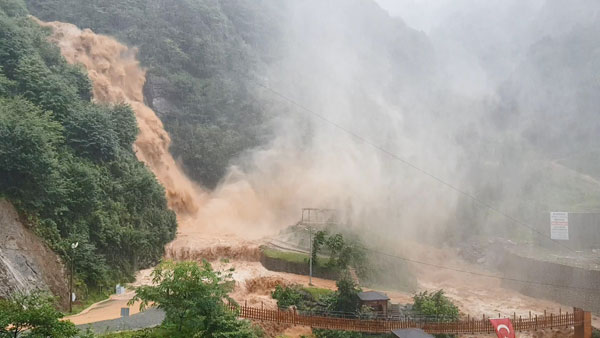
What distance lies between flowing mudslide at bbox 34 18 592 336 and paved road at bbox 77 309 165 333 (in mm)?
3207

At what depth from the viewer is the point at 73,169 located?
29109 millimetres

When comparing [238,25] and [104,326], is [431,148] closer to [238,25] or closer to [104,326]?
[238,25]

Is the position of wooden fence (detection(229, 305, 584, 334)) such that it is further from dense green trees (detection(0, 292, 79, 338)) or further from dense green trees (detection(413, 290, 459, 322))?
dense green trees (detection(0, 292, 79, 338))

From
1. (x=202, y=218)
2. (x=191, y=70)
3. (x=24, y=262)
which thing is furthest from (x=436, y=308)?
(x=191, y=70)

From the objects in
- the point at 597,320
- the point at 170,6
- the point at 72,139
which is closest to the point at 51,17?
the point at 170,6

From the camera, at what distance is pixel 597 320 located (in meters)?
32.1

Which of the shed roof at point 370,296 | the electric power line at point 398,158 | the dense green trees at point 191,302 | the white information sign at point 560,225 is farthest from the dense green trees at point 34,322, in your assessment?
the electric power line at point 398,158

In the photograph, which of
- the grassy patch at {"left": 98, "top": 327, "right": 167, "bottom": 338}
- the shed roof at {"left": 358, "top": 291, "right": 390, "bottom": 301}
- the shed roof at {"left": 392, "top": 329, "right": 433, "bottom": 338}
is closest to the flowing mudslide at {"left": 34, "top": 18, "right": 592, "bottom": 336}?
the shed roof at {"left": 358, "top": 291, "right": 390, "bottom": 301}

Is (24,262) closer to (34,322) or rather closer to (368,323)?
(34,322)

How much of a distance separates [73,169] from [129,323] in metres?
12.6

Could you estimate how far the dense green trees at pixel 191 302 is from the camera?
57.5ft

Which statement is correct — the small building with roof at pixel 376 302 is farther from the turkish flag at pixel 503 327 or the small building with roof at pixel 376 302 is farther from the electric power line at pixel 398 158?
the electric power line at pixel 398 158

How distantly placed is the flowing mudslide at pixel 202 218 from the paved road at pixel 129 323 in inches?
126

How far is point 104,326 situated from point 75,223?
31.2 feet
